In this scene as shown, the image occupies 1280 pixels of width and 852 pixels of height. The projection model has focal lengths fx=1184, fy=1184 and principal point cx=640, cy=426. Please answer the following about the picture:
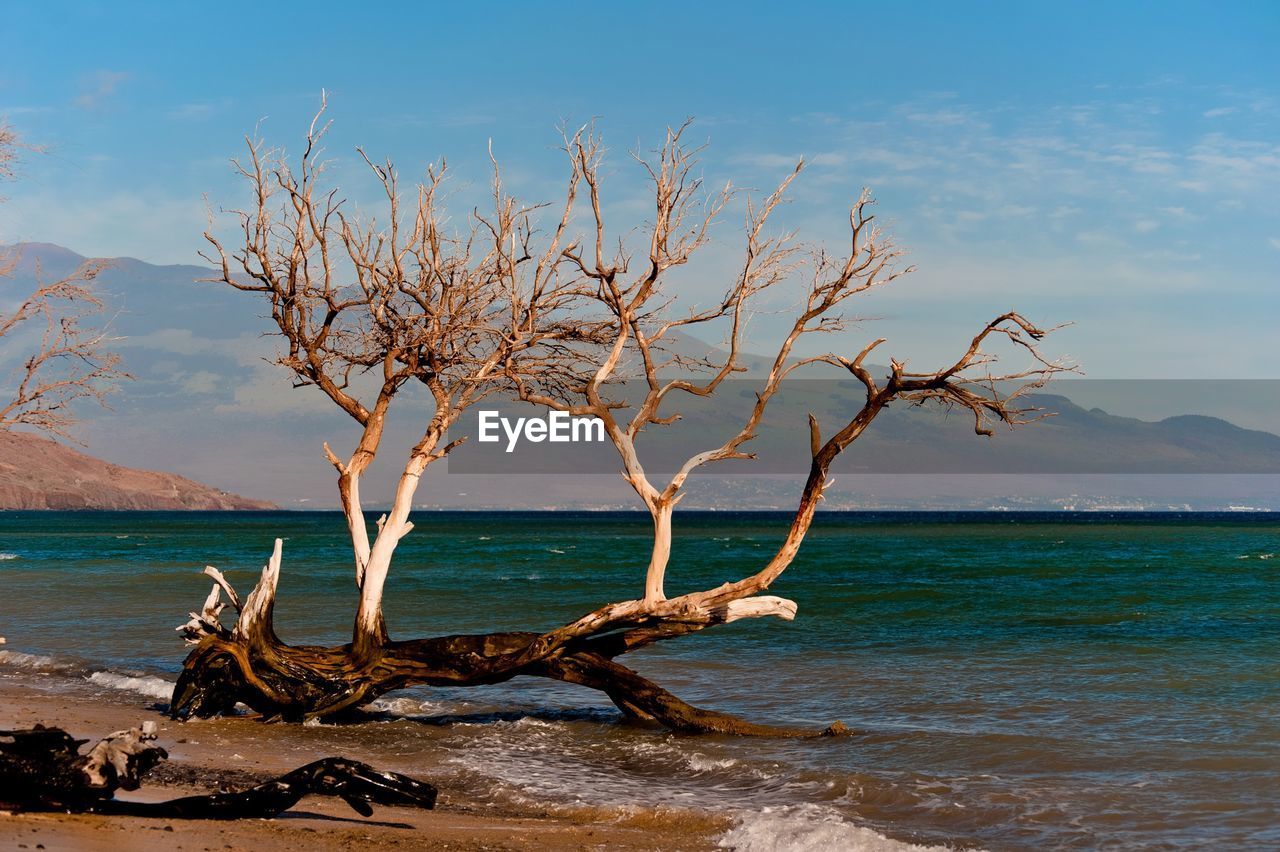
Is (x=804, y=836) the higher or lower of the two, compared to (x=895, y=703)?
higher

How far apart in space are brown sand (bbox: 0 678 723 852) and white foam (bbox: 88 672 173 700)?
3529 millimetres

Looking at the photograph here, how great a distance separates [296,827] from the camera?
827 centimetres

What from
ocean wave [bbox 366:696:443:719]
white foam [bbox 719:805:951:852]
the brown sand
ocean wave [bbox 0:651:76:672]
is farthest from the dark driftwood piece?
ocean wave [bbox 0:651:76:672]

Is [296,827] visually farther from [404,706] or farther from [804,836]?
[404,706]

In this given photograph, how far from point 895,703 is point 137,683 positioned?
1018cm

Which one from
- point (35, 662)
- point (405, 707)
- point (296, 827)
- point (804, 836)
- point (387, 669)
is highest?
point (387, 669)

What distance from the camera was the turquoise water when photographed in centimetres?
1004

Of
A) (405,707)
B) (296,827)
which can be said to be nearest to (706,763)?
(296,827)

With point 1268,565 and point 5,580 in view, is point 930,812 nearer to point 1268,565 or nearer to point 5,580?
point 5,580

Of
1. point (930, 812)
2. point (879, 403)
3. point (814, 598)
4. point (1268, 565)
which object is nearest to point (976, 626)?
point (814, 598)

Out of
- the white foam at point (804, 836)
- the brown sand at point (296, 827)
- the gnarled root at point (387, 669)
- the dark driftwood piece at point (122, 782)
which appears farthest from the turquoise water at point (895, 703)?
the dark driftwood piece at point (122, 782)

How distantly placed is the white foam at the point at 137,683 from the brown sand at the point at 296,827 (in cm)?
353

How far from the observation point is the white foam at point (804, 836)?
28.4ft

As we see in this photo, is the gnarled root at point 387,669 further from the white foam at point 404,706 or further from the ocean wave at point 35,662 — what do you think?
the ocean wave at point 35,662
